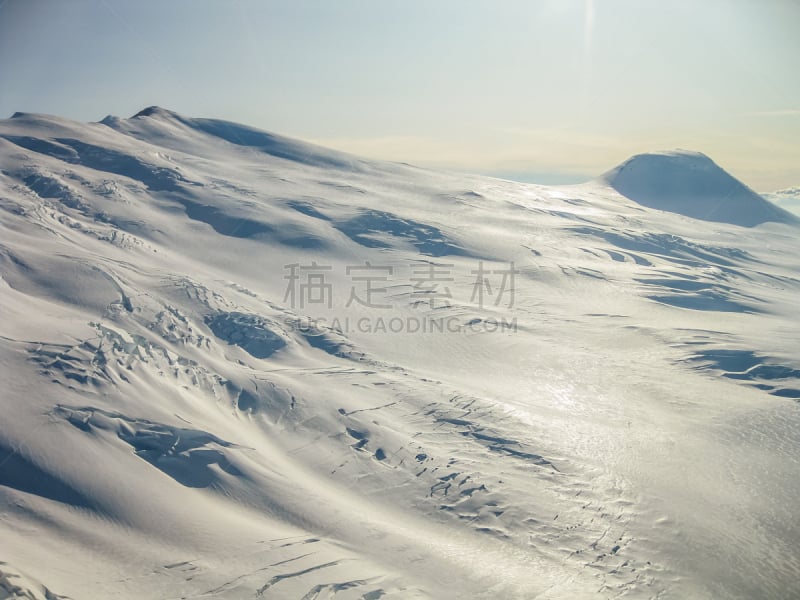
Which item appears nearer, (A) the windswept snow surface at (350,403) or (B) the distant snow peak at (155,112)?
(A) the windswept snow surface at (350,403)

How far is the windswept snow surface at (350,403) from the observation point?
1172cm

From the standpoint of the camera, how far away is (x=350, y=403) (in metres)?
19.5

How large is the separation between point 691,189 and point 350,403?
7204 cm

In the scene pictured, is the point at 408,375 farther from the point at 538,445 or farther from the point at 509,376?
the point at 538,445

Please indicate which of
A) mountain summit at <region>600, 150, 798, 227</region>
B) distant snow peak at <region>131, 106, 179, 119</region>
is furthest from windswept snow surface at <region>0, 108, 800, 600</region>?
mountain summit at <region>600, 150, 798, 227</region>

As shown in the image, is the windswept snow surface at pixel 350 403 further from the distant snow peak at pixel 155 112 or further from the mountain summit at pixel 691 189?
the mountain summit at pixel 691 189

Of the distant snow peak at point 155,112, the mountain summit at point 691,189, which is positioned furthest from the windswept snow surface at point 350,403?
the mountain summit at point 691,189

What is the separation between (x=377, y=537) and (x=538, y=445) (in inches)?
310

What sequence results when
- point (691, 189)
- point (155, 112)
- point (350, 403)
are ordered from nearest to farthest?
point (350, 403)
point (155, 112)
point (691, 189)

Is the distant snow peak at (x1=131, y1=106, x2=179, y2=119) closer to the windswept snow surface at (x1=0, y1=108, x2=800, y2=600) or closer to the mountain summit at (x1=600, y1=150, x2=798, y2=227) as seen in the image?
the windswept snow surface at (x1=0, y1=108, x2=800, y2=600)

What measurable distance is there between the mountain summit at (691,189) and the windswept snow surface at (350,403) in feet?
118

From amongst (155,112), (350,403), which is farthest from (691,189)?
(350,403)

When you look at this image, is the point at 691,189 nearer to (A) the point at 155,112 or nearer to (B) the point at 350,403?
(A) the point at 155,112

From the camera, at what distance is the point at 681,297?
37688mm
